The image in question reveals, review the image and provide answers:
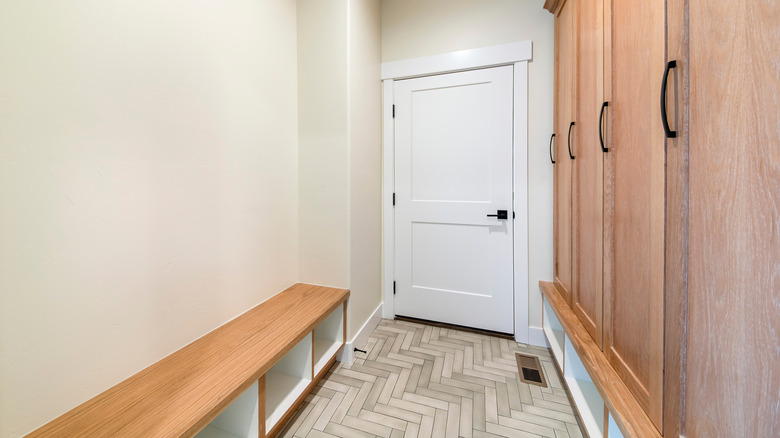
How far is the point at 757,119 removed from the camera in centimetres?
49

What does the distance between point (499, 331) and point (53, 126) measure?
247 cm

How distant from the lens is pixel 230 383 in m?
0.93

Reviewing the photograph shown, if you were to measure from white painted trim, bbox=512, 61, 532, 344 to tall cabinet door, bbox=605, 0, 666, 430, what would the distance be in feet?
2.98

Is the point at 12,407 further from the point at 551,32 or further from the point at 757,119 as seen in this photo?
the point at 551,32

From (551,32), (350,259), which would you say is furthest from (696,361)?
(551,32)

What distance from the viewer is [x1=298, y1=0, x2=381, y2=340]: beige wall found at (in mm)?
1706

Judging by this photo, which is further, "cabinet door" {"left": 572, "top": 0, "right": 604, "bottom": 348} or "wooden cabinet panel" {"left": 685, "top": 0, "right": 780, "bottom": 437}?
"cabinet door" {"left": 572, "top": 0, "right": 604, "bottom": 348}

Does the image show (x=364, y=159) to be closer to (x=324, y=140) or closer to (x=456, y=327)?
(x=324, y=140)

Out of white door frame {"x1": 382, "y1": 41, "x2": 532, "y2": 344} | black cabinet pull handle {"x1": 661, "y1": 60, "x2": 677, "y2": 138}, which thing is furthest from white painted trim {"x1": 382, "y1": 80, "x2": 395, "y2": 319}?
black cabinet pull handle {"x1": 661, "y1": 60, "x2": 677, "y2": 138}

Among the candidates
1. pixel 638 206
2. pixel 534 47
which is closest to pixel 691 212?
pixel 638 206

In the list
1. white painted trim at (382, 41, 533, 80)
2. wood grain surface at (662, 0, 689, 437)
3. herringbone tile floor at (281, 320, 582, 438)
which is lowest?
herringbone tile floor at (281, 320, 582, 438)

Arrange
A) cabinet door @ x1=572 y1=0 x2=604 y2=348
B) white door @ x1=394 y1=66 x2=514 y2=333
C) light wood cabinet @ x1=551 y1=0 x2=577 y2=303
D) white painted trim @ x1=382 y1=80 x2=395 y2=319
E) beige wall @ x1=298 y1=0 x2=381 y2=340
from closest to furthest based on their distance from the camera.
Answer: cabinet door @ x1=572 y1=0 x2=604 y2=348
light wood cabinet @ x1=551 y1=0 x2=577 y2=303
beige wall @ x1=298 y1=0 x2=381 y2=340
white door @ x1=394 y1=66 x2=514 y2=333
white painted trim @ x1=382 y1=80 x2=395 y2=319

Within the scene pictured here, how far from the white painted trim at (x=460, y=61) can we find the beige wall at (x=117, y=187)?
1.07 m

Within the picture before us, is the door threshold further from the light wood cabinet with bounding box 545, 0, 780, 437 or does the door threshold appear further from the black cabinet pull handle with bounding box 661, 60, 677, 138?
the black cabinet pull handle with bounding box 661, 60, 677, 138
